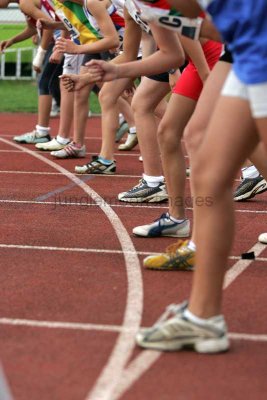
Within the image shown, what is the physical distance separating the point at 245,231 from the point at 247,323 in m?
2.61

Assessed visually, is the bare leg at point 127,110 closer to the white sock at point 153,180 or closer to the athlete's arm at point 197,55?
the white sock at point 153,180

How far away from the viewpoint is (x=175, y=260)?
6.34 m

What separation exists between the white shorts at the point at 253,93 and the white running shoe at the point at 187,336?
3.31 ft

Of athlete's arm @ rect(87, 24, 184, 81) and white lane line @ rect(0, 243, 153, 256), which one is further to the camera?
white lane line @ rect(0, 243, 153, 256)

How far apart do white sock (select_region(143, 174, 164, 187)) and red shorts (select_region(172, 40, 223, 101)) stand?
221 centimetres

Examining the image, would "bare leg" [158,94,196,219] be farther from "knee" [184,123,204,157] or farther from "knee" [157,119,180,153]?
"knee" [184,123,204,157]

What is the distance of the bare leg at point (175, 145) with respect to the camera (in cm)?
687

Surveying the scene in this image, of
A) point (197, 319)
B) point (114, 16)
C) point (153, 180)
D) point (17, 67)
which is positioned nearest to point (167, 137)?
point (153, 180)

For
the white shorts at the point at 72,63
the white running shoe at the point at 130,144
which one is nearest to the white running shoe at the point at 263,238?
the white shorts at the point at 72,63

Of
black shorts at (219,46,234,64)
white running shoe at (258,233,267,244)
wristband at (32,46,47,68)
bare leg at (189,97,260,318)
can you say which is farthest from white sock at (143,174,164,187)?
wristband at (32,46,47,68)

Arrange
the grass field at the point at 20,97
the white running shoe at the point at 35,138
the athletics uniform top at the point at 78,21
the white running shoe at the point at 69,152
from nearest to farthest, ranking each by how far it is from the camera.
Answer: the athletics uniform top at the point at 78,21 < the white running shoe at the point at 69,152 < the white running shoe at the point at 35,138 < the grass field at the point at 20,97

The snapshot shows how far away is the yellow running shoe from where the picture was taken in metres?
6.31

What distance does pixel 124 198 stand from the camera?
9.15 m

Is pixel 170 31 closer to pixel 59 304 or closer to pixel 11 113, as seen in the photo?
pixel 59 304
